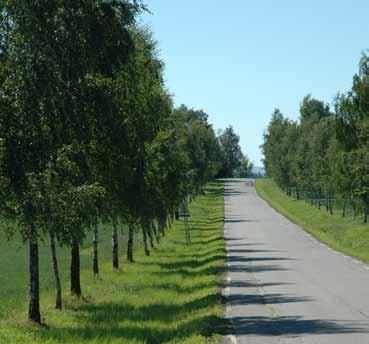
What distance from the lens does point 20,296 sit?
2530 centimetres

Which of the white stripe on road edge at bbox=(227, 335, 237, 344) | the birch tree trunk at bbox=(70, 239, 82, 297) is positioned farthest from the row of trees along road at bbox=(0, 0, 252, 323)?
the white stripe on road edge at bbox=(227, 335, 237, 344)

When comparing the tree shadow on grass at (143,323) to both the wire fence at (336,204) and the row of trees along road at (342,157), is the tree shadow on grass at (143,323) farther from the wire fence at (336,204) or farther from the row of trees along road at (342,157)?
the wire fence at (336,204)

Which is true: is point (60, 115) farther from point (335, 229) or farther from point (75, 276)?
point (335, 229)

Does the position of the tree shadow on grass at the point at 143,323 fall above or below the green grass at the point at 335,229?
above

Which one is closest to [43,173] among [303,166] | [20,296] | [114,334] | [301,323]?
[114,334]

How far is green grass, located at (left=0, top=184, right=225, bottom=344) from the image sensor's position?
1531 centimetres

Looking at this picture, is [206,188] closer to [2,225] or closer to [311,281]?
[311,281]

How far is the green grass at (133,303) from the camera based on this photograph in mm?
15315

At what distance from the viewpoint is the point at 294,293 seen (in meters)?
22.8

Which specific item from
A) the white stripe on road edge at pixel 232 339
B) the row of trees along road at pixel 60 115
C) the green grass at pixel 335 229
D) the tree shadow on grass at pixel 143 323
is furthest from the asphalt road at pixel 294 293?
the row of trees along road at pixel 60 115

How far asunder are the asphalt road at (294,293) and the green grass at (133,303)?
680 mm

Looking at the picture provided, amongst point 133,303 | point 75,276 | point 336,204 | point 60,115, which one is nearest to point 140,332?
point 60,115

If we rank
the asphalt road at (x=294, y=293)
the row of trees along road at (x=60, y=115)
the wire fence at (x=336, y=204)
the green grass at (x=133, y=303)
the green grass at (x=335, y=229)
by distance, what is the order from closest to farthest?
the green grass at (x=133, y=303)
the asphalt road at (x=294, y=293)
the row of trees along road at (x=60, y=115)
the green grass at (x=335, y=229)
the wire fence at (x=336, y=204)

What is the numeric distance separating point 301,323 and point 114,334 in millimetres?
3954
